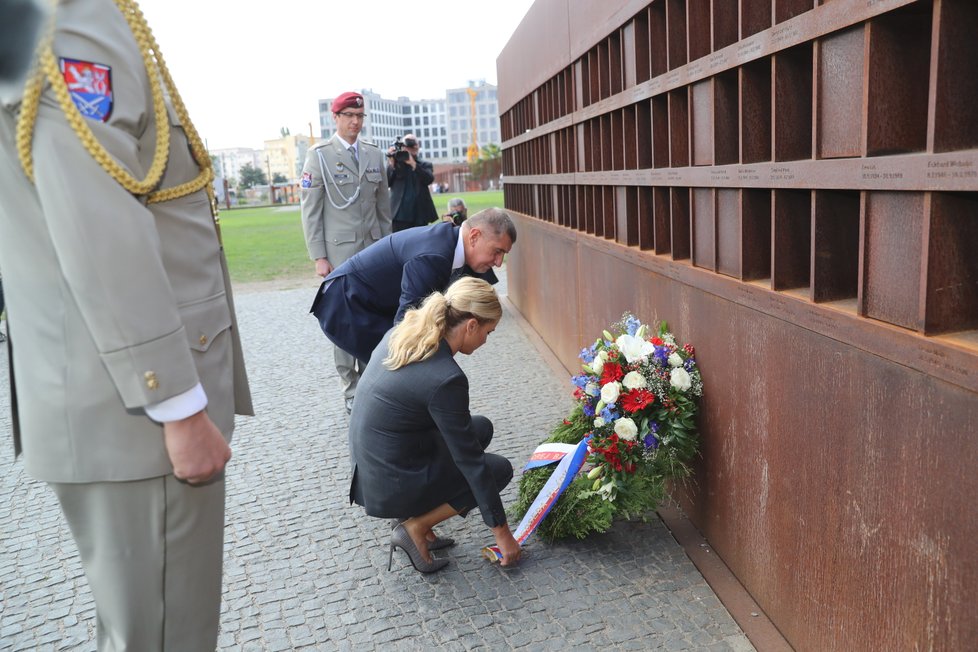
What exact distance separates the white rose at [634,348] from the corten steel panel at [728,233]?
0.52 m

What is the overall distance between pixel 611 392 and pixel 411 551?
1.05m

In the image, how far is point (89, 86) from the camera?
1.54 m

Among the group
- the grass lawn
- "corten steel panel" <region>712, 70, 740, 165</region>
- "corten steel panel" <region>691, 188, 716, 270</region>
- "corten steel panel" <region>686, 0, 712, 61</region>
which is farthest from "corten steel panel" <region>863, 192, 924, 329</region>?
the grass lawn

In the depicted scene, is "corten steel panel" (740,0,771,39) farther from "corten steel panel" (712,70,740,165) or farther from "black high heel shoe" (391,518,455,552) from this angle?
"black high heel shoe" (391,518,455,552)

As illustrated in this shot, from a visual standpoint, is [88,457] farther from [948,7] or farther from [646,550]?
[646,550]

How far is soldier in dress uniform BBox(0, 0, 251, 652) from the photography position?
4.95 ft

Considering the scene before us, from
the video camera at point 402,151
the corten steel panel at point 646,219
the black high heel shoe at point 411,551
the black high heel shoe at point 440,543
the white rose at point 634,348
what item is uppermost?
the video camera at point 402,151

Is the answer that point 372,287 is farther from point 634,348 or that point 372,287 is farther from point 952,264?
point 952,264

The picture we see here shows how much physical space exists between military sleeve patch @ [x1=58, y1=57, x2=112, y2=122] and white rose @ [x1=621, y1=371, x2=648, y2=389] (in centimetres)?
241

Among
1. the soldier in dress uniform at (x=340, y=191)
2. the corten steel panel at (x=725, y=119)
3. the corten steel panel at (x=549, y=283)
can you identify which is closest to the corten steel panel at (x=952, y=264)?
the corten steel panel at (x=725, y=119)

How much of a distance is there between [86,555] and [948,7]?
2141mm

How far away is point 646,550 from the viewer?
3.55 meters

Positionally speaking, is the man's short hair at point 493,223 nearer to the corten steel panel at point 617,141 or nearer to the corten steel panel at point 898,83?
the corten steel panel at point 617,141

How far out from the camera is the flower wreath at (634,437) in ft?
11.4
